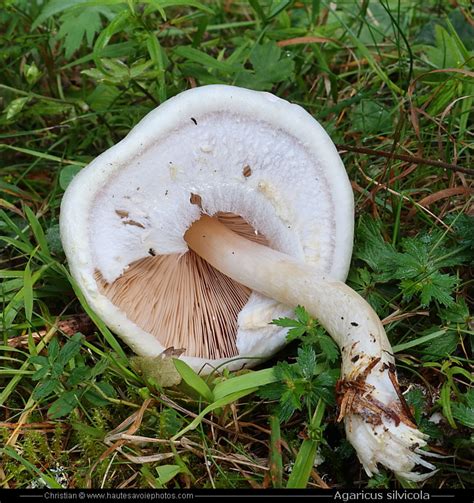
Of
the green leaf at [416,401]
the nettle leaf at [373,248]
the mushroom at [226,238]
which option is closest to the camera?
the green leaf at [416,401]

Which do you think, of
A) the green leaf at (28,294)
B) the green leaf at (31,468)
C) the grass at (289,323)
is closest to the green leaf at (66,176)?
the grass at (289,323)

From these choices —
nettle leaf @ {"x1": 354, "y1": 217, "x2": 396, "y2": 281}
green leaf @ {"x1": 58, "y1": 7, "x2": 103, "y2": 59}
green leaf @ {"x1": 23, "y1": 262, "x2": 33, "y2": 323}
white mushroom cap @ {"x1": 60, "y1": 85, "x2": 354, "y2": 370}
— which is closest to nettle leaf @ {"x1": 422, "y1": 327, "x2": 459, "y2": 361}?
nettle leaf @ {"x1": 354, "y1": 217, "x2": 396, "y2": 281}

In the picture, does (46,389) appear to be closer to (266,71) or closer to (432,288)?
(432,288)

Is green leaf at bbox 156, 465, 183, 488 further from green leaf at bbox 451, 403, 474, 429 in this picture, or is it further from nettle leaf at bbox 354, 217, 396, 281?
nettle leaf at bbox 354, 217, 396, 281

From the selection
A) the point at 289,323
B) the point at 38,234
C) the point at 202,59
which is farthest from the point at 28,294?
the point at 202,59

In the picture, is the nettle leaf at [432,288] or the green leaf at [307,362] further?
the nettle leaf at [432,288]

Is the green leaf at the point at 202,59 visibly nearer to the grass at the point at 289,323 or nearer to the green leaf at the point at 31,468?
the grass at the point at 289,323
